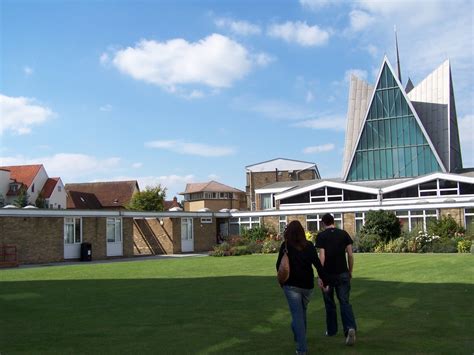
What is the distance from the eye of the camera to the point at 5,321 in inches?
356

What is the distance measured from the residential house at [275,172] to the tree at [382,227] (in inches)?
1298

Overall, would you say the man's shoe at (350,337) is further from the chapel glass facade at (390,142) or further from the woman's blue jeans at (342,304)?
the chapel glass facade at (390,142)

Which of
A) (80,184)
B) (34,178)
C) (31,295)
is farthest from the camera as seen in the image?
(80,184)

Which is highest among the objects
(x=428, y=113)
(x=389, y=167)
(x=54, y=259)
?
(x=428, y=113)

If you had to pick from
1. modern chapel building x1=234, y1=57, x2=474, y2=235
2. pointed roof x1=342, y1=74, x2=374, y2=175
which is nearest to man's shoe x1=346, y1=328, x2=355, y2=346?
modern chapel building x1=234, y1=57, x2=474, y2=235

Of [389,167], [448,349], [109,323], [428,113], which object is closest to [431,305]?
[448,349]

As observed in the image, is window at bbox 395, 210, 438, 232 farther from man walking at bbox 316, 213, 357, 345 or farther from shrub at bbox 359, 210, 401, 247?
man walking at bbox 316, 213, 357, 345

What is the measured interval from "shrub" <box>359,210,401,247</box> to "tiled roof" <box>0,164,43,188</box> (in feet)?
128

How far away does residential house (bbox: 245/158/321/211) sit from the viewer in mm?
64188

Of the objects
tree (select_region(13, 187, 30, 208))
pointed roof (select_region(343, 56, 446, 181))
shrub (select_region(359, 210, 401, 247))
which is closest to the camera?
shrub (select_region(359, 210, 401, 247))

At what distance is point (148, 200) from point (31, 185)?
39.5 feet

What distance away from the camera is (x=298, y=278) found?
6.25 meters

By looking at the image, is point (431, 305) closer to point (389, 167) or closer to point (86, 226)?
point (86, 226)

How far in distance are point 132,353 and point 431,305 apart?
549cm
